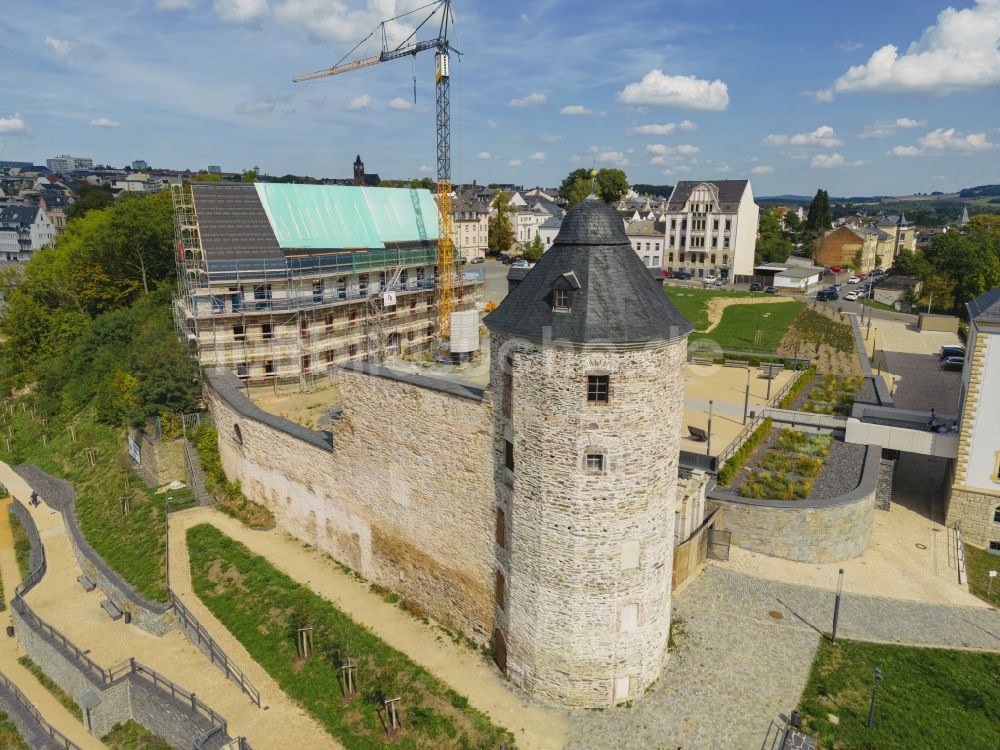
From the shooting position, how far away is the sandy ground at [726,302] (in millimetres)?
69444

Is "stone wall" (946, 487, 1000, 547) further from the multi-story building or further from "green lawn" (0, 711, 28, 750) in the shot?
the multi-story building

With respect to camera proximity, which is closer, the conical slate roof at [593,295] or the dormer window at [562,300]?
the conical slate roof at [593,295]

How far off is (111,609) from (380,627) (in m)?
12.3

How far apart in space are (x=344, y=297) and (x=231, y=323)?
348 inches

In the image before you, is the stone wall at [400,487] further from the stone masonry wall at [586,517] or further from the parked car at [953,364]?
the parked car at [953,364]

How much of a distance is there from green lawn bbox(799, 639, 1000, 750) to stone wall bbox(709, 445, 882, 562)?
509 cm

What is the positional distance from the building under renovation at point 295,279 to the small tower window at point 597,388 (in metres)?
28.5

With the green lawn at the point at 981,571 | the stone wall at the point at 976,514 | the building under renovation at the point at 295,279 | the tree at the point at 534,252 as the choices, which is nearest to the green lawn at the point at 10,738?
the building under renovation at the point at 295,279

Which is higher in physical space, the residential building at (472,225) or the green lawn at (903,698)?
the residential building at (472,225)

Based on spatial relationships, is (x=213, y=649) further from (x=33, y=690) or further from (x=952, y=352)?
(x=952, y=352)

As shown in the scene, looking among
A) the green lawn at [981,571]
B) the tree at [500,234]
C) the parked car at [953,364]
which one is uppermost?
the tree at [500,234]

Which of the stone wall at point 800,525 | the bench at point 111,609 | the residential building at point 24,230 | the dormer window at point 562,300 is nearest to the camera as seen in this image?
the dormer window at point 562,300

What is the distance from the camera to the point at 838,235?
104 metres

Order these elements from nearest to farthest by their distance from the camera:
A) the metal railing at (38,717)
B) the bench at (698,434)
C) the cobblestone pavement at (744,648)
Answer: the cobblestone pavement at (744,648) → the metal railing at (38,717) → the bench at (698,434)
